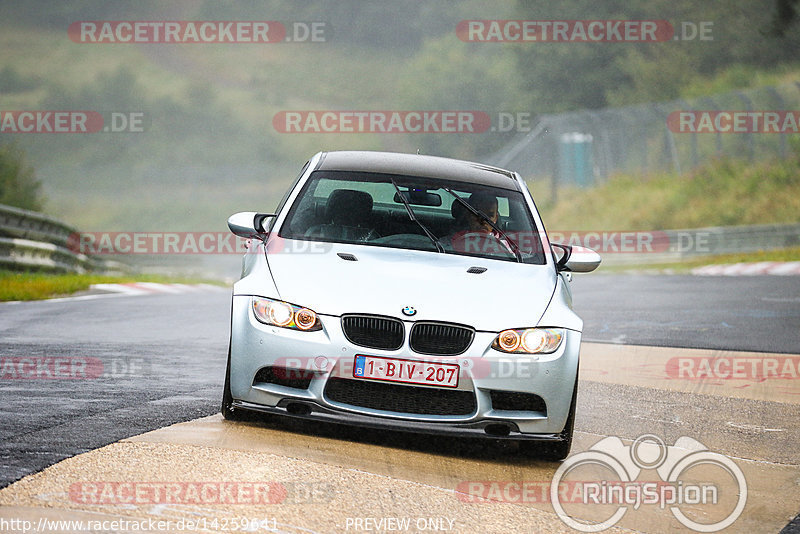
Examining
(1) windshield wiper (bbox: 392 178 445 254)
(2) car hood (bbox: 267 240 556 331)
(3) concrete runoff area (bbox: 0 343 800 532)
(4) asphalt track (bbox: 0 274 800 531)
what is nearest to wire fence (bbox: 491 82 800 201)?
(4) asphalt track (bbox: 0 274 800 531)

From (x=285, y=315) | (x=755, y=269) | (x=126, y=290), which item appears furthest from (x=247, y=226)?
(x=755, y=269)

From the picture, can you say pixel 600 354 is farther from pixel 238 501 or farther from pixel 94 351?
pixel 238 501

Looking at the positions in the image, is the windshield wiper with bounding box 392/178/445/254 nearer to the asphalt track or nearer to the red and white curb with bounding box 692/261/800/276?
the asphalt track

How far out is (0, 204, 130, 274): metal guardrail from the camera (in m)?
17.5

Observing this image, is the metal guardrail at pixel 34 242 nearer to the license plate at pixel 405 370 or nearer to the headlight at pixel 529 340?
the license plate at pixel 405 370

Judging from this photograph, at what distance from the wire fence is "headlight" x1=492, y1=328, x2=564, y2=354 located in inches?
1059

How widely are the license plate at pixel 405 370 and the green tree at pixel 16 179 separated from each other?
1647 inches

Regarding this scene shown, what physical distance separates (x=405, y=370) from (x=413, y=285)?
54 centimetres

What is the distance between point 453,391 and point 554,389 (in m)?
0.53

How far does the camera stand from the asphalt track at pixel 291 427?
605cm

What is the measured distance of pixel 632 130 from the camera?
40281mm

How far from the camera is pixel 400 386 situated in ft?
19.4

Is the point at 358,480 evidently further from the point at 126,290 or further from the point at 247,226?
the point at 126,290

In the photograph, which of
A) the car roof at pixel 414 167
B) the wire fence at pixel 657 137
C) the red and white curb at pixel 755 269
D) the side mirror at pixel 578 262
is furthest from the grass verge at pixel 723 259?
the side mirror at pixel 578 262
